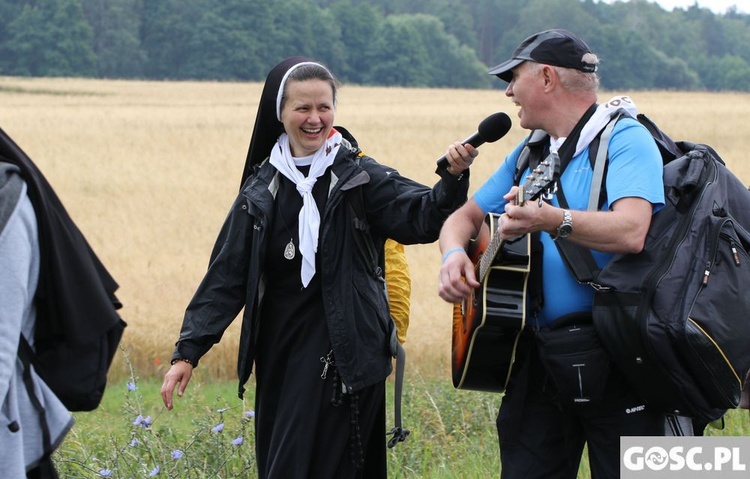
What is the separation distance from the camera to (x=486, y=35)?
97.6 meters

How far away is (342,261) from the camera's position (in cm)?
388

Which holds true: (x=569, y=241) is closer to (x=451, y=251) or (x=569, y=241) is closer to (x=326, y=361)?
(x=451, y=251)

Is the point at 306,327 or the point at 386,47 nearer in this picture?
the point at 306,327

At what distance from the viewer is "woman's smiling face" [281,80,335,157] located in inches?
156

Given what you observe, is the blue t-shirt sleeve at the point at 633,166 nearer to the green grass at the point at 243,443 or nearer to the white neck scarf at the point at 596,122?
the white neck scarf at the point at 596,122

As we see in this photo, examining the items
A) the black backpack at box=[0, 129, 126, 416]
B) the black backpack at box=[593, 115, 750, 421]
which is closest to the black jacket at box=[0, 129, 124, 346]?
the black backpack at box=[0, 129, 126, 416]

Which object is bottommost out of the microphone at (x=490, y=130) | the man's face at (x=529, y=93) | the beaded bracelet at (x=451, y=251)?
the beaded bracelet at (x=451, y=251)

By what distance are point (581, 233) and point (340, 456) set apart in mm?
1134

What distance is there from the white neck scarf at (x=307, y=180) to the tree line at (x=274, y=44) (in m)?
66.8

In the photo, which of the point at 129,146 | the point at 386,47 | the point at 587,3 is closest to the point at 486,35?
the point at 587,3

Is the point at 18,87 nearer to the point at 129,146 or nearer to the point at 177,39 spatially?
the point at 129,146

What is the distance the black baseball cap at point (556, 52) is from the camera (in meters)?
3.58

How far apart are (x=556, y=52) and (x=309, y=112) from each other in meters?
0.84

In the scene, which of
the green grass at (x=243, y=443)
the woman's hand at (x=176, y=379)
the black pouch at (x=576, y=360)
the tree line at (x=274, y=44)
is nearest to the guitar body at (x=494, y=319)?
the black pouch at (x=576, y=360)
